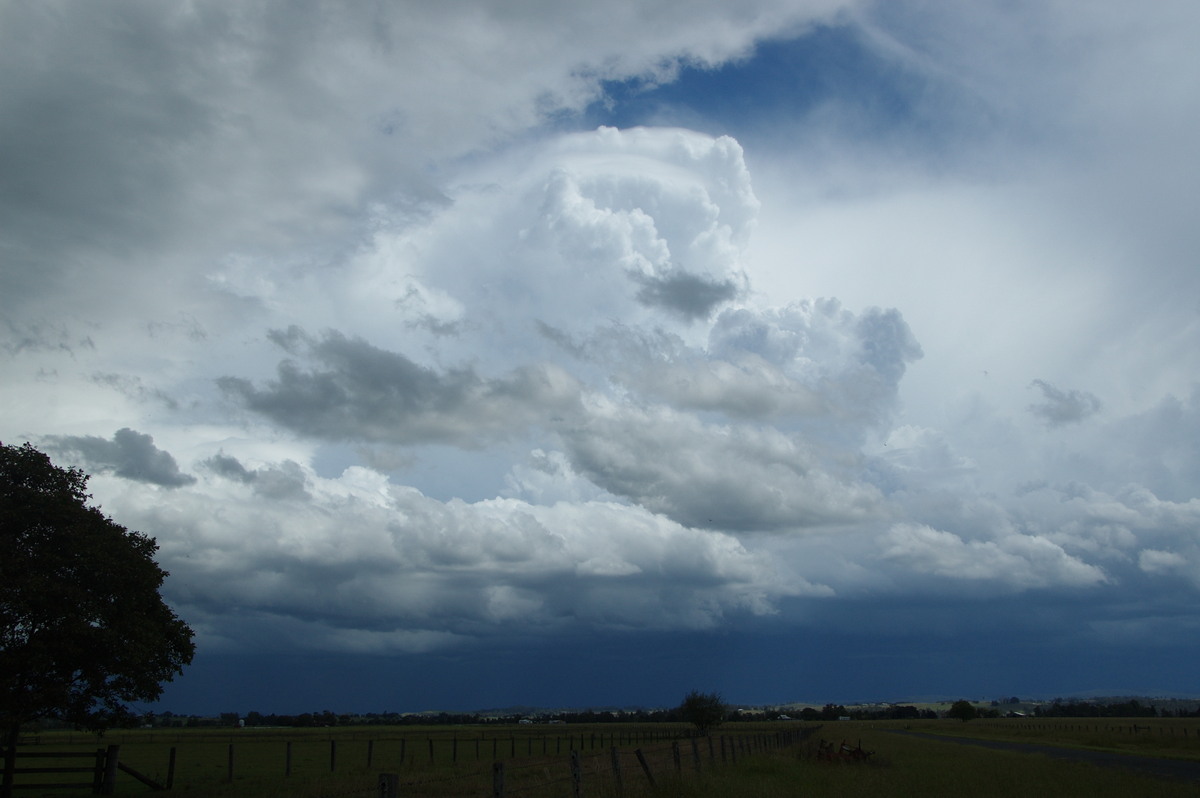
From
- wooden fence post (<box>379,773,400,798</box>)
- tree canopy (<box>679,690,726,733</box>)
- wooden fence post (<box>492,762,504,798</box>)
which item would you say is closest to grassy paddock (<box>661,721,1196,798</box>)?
wooden fence post (<box>492,762,504,798</box>)

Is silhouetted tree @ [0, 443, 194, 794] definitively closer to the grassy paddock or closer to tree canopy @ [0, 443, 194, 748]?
tree canopy @ [0, 443, 194, 748]

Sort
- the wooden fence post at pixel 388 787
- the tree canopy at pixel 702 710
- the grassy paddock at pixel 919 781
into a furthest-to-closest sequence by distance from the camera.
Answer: the tree canopy at pixel 702 710
the grassy paddock at pixel 919 781
the wooden fence post at pixel 388 787

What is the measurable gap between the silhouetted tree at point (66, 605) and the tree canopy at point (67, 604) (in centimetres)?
3

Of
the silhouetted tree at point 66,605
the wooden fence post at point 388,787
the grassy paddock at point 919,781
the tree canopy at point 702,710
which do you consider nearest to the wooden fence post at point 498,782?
the wooden fence post at point 388,787

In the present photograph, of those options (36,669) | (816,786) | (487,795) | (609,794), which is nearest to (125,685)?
(36,669)

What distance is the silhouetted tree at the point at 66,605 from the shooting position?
2211 centimetres

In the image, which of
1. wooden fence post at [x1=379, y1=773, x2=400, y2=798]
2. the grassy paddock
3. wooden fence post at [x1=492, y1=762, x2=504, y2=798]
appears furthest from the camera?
the grassy paddock

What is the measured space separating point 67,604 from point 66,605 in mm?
32

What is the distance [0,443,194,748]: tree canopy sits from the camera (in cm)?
2211

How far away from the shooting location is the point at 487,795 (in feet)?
76.3

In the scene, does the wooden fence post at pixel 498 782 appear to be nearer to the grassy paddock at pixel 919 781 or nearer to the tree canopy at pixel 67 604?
the grassy paddock at pixel 919 781

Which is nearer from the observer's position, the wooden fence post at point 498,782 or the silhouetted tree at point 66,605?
the wooden fence post at point 498,782

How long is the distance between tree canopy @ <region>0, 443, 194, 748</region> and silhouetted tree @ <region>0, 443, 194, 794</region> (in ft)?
0.09

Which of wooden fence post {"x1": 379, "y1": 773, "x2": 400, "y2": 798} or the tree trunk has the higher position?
wooden fence post {"x1": 379, "y1": 773, "x2": 400, "y2": 798}
